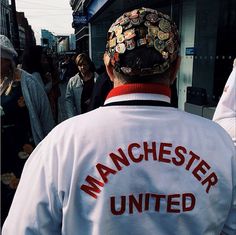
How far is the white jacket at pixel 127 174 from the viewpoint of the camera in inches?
43.7

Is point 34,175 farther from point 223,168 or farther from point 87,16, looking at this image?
point 87,16

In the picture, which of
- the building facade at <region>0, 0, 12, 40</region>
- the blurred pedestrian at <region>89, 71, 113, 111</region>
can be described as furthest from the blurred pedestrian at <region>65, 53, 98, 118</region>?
the building facade at <region>0, 0, 12, 40</region>

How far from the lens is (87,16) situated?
72.4 feet

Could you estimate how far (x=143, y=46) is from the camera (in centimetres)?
111

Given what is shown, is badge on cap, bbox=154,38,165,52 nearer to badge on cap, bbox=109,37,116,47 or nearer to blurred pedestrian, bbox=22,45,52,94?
badge on cap, bbox=109,37,116,47

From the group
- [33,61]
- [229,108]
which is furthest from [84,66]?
[229,108]

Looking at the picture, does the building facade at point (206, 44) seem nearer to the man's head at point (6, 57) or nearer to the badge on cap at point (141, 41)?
the man's head at point (6, 57)

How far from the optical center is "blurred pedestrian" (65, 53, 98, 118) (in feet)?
15.1

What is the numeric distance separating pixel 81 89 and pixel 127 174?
11.8ft

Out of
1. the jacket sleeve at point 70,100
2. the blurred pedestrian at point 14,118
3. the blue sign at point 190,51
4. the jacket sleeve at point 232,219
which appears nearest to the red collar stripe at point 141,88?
the jacket sleeve at point 232,219

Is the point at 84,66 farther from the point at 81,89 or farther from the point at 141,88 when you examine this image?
the point at 141,88

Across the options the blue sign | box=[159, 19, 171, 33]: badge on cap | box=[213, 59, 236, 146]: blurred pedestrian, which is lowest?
box=[213, 59, 236, 146]: blurred pedestrian

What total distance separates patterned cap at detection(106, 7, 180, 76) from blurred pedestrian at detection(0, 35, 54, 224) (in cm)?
173

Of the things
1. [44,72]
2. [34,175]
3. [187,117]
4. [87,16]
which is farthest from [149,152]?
[87,16]
